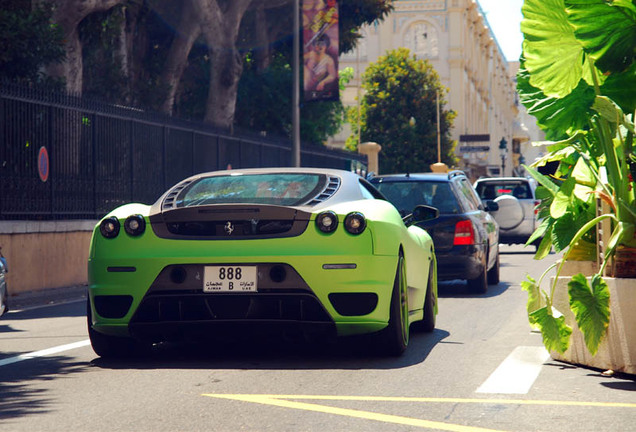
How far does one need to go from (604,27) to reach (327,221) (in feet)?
6.66

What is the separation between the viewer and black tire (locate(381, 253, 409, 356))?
748 centimetres

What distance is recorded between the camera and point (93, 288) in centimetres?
746

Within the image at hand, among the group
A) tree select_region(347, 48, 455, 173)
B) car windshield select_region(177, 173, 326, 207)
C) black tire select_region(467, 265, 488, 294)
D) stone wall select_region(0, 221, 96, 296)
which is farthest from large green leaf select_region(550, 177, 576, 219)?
tree select_region(347, 48, 455, 173)

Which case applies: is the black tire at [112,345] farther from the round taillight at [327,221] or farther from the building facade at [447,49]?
the building facade at [447,49]

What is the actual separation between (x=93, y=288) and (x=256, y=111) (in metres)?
29.0

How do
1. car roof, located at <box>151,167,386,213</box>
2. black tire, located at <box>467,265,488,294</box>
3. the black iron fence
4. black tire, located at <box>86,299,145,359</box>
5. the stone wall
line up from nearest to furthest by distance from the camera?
car roof, located at <box>151,167,386,213</box> → black tire, located at <box>86,299,145,359</box> → black tire, located at <box>467,265,488,294</box> → the stone wall → the black iron fence

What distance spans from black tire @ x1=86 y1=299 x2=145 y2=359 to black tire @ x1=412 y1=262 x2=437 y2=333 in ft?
8.10

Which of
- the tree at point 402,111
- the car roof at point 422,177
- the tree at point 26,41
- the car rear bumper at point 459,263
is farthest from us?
the tree at point 402,111

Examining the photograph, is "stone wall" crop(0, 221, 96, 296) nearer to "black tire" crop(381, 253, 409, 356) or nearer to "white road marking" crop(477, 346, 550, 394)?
"black tire" crop(381, 253, 409, 356)

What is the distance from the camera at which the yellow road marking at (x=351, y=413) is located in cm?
523

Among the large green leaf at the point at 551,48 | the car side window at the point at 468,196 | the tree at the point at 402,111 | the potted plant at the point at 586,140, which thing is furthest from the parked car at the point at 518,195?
the tree at the point at 402,111

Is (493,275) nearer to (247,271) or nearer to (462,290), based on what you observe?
(462,290)

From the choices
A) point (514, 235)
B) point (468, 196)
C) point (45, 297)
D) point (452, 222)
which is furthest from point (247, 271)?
point (514, 235)

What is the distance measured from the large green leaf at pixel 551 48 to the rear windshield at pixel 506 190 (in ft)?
62.5
